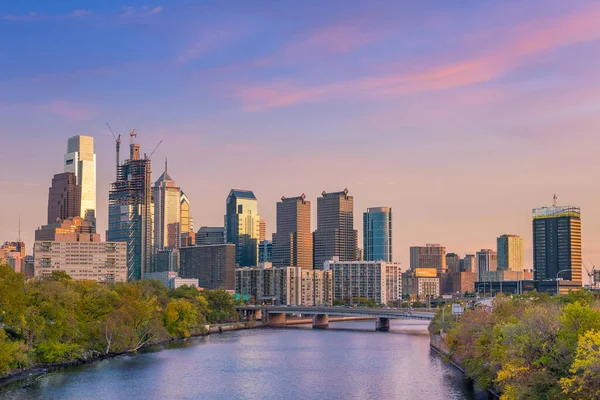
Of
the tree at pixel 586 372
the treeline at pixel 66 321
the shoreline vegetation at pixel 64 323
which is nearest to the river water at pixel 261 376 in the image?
the shoreline vegetation at pixel 64 323

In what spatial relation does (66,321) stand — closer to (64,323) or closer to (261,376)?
(64,323)

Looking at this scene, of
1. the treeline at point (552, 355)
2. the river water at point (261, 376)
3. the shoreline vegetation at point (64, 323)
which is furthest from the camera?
the shoreline vegetation at point (64, 323)

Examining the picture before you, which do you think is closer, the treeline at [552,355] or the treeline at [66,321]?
the treeline at [552,355]

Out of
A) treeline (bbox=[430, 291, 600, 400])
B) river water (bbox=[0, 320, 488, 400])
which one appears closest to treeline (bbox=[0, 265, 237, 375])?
river water (bbox=[0, 320, 488, 400])

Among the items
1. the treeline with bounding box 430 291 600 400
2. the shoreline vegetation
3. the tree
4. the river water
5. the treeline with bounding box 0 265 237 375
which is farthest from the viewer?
the treeline with bounding box 0 265 237 375

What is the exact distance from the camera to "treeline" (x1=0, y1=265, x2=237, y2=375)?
3698 inches

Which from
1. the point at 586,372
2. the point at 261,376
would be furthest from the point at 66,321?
the point at 586,372

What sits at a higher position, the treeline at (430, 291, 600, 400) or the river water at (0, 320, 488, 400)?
the treeline at (430, 291, 600, 400)

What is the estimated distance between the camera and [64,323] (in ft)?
344

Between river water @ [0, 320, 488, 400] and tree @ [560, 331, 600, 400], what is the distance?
29306mm

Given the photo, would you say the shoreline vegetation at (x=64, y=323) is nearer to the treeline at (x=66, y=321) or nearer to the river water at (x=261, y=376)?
the treeline at (x=66, y=321)

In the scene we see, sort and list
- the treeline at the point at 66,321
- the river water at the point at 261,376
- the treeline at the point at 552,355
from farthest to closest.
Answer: the treeline at the point at 66,321 < the river water at the point at 261,376 < the treeline at the point at 552,355

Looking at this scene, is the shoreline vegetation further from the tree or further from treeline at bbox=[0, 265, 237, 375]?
Result: the tree

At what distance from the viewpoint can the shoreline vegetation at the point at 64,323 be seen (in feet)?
307
